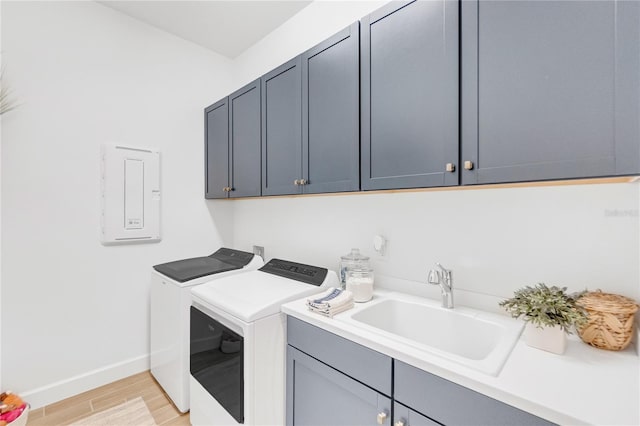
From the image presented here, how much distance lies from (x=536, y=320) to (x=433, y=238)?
2.02 feet

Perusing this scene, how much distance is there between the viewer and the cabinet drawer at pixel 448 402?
2.57 feet

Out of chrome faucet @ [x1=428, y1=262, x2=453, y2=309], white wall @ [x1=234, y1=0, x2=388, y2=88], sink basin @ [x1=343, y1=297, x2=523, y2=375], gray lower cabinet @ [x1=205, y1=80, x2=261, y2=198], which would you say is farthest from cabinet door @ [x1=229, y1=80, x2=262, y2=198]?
chrome faucet @ [x1=428, y1=262, x2=453, y2=309]

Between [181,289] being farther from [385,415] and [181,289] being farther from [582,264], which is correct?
[582,264]

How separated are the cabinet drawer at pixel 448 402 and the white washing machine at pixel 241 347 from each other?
65 cm

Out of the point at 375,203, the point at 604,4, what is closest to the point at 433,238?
the point at 375,203

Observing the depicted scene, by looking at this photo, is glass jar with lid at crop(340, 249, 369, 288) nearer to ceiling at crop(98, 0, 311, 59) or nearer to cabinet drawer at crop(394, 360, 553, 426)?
cabinet drawer at crop(394, 360, 553, 426)

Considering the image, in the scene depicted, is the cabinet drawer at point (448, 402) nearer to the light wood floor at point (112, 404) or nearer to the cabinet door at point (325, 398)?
the cabinet door at point (325, 398)

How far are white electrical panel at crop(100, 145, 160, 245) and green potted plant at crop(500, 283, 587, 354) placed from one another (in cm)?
251

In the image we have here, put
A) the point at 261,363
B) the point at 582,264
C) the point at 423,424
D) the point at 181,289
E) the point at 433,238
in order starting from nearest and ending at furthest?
the point at 423,424 → the point at 582,264 → the point at 261,363 → the point at 433,238 → the point at 181,289

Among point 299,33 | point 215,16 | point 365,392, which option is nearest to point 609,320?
point 365,392

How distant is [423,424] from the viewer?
0.95 meters

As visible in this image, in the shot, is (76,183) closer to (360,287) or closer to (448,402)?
(360,287)

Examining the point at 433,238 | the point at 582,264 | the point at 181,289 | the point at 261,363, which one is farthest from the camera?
the point at 181,289

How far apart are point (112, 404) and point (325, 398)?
5.47 ft
